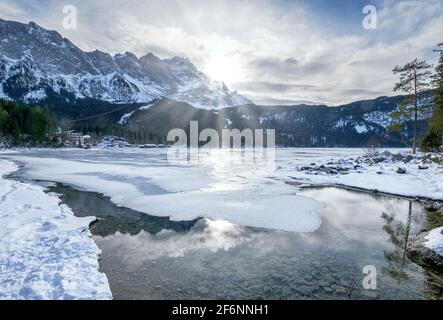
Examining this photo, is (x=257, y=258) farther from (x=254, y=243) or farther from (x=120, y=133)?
(x=120, y=133)

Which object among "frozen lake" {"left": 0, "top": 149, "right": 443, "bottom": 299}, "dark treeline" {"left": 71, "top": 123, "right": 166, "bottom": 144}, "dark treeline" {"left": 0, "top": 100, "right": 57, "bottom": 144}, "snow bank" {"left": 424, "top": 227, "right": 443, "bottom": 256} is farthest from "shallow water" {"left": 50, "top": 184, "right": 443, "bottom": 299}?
"dark treeline" {"left": 71, "top": 123, "right": 166, "bottom": 144}

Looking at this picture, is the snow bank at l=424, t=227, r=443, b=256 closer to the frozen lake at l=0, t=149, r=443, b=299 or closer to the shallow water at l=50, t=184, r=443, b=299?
Result: the shallow water at l=50, t=184, r=443, b=299

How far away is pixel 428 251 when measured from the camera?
920 cm

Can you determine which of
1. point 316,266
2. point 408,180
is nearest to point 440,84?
point 408,180

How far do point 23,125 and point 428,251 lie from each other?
12277cm

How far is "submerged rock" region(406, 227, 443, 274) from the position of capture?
8.70 metres

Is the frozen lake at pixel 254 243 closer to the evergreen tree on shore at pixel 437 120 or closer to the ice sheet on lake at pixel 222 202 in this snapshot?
the ice sheet on lake at pixel 222 202

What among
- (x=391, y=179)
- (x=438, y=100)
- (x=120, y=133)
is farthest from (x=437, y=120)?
(x=120, y=133)

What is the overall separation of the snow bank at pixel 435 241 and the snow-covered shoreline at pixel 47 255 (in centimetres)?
1011

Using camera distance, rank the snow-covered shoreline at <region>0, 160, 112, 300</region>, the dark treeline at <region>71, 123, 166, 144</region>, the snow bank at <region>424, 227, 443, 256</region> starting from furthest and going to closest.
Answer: the dark treeline at <region>71, 123, 166, 144</region>, the snow bank at <region>424, 227, 443, 256</region>, the snow-covered shoreline at <region>0, 160, 112, 300</region>

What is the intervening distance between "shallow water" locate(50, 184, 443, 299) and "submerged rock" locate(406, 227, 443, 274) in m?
0.39

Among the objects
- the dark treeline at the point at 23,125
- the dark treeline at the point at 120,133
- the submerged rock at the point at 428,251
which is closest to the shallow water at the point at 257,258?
the submerged rock at the point at 428,251

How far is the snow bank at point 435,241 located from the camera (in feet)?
30.1
